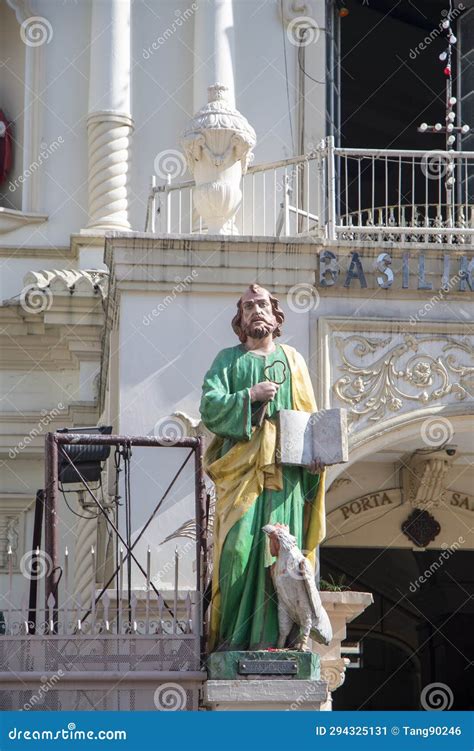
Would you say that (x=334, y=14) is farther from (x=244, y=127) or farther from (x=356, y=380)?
(x=356, y=380)

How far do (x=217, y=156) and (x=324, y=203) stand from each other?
1.04m

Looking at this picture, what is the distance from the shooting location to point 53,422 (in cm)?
2014

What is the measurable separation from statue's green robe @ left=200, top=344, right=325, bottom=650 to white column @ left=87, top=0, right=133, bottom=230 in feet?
22.0

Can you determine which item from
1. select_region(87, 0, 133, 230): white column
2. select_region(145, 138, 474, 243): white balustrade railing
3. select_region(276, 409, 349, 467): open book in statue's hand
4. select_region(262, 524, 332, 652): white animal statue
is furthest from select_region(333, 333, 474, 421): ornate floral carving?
select_region(87, 0, 133, 230): white column

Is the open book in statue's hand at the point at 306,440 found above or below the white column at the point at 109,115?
below

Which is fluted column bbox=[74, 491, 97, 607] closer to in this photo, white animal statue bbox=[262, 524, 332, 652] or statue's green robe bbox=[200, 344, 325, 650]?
statue's green robe bbox=[200, 344, 325, 650]

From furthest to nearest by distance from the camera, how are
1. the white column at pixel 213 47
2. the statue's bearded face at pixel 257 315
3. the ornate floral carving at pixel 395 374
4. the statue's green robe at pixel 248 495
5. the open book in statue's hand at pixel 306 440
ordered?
the white column at pixel 213 47 → the ornate floral carving at pixel 395 374 → the statue's bearded face at pixel 257 315 → the open book in statue's hand at pixel 306 440 → the statue's green robe at pixel 248 495

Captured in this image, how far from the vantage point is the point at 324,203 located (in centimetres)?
1748

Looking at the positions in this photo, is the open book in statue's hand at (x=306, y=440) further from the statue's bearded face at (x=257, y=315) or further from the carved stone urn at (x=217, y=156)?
the carved stone urn at (x=217, y=156)

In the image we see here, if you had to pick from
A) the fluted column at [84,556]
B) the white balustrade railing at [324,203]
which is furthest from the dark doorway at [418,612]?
the white balustrade railing at [324,203]

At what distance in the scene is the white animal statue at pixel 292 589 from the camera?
13.1 meters

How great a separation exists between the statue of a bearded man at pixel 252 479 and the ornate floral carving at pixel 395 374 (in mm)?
2703

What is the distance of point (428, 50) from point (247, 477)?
37.6 ft

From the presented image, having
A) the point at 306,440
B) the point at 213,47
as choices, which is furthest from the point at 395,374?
the point at 213,47
